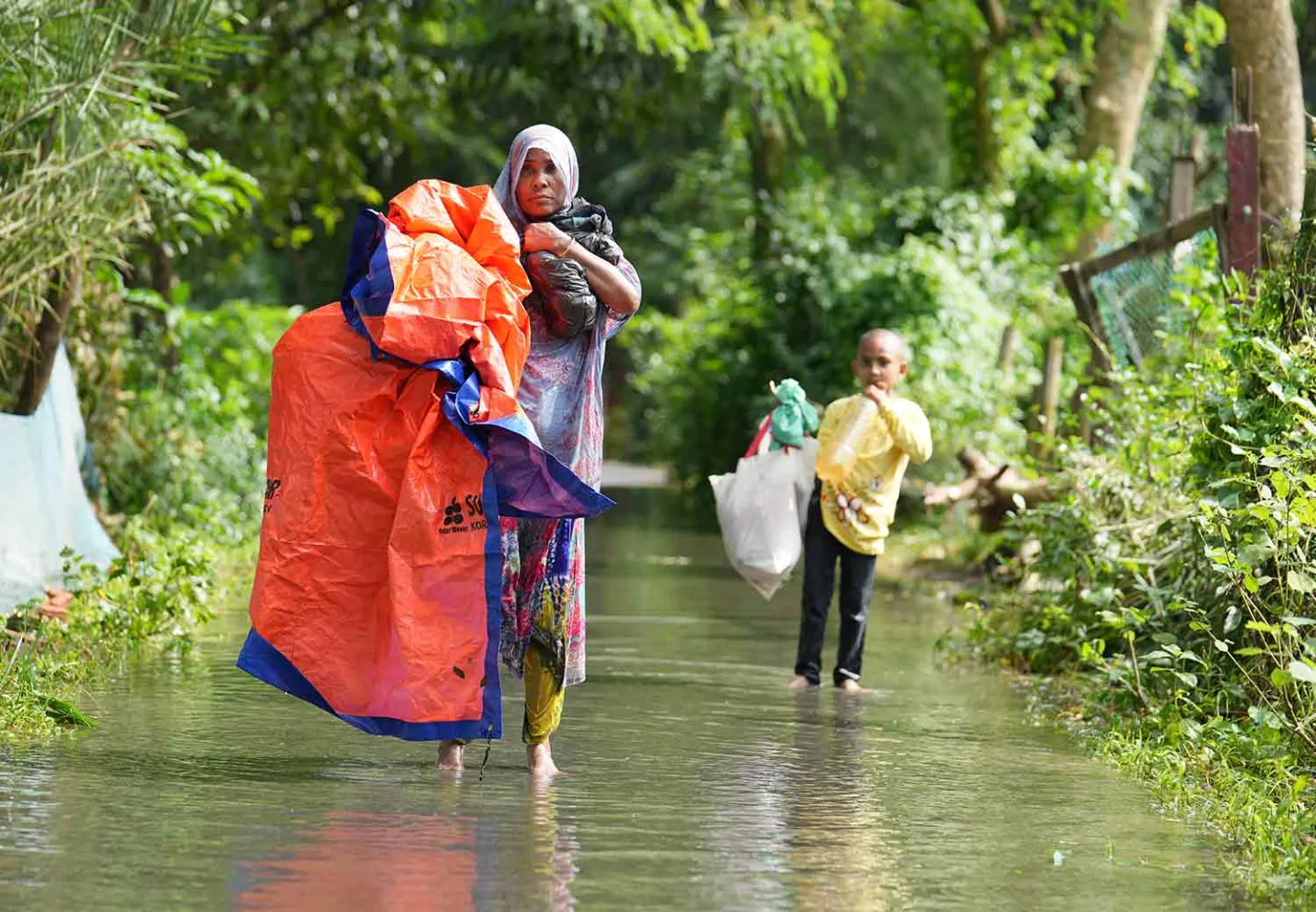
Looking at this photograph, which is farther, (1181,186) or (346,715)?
(1181,186)

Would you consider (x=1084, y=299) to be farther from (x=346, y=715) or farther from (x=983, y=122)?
(x=983, y=122)

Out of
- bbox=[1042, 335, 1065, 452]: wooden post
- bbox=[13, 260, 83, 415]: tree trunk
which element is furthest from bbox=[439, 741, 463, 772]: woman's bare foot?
bbox=[1042, 335, 1065, 452]: wooden post

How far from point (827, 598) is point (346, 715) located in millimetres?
3657

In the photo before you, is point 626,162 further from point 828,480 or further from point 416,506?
point 416,506

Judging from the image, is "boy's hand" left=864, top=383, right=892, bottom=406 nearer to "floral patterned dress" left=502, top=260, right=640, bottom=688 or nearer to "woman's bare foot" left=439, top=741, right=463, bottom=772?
"floral patterned dress" left=502, top=260, right=640, bottom=688

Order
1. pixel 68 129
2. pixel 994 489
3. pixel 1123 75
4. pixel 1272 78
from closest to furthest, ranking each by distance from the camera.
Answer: pixel 68 129 → pixel 1272 78 → pixel 994 489 → pixel 1123 75

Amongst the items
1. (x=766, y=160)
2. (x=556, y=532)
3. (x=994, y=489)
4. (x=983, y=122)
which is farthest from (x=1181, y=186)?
(x=766, y=160)

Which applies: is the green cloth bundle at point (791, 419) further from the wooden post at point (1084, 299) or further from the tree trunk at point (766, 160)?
the tree trunk at point (766, 160)

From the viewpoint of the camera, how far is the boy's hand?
9820mm

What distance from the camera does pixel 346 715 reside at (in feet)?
21.9

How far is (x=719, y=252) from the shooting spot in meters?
33.1

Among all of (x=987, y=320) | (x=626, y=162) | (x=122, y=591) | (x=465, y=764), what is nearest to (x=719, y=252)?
(x=987, y=320)

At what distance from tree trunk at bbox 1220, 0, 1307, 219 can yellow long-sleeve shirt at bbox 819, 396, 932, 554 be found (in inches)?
101

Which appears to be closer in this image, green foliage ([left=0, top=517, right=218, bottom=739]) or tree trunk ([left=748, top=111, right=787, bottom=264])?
green foliage ([left=0, top=517, right=218, bottom=739])
